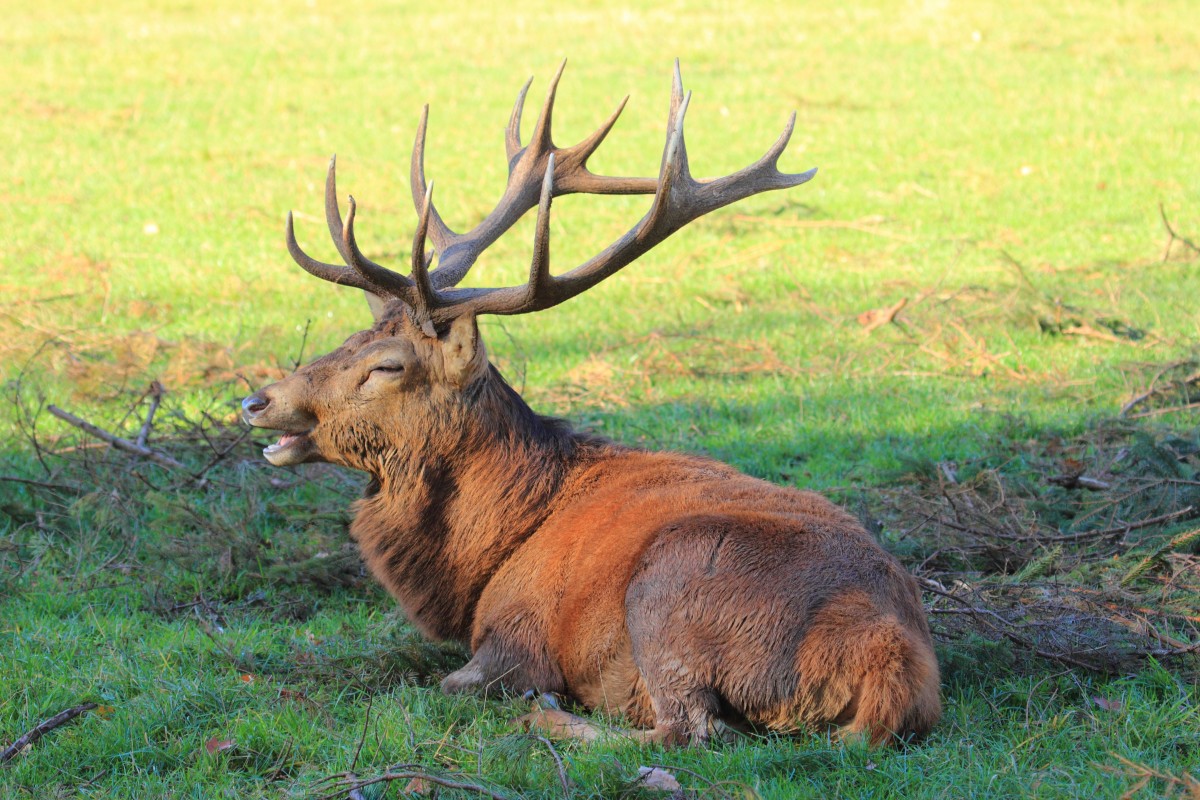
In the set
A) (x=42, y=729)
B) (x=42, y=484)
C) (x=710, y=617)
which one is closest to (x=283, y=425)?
(x=42, y=729)

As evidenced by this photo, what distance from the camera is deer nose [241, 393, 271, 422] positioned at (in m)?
5.10

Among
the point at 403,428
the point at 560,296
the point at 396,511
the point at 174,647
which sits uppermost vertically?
the point at 560,296

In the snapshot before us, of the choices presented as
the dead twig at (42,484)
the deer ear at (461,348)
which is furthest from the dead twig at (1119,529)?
the dead twig at (42,484)

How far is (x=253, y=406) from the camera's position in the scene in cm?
511

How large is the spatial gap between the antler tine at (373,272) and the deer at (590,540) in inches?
0.5

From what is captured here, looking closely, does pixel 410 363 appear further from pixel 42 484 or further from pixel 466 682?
pixel 42 484

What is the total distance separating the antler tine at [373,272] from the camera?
5.00m

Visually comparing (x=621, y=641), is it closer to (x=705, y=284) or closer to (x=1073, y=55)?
(x=705, y=284)

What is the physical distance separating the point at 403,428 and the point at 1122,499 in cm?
349

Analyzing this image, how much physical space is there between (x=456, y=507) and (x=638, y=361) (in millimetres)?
4506

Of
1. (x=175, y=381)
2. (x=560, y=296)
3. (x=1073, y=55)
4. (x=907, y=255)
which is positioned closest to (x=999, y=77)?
(x=1073, y=55)

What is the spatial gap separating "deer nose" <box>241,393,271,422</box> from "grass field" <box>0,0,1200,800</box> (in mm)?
961

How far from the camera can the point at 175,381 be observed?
9.30 m

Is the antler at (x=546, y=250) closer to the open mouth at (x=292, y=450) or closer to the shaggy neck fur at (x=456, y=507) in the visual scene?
the shaggy neck fur at (x=456, y=507)
